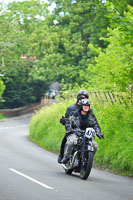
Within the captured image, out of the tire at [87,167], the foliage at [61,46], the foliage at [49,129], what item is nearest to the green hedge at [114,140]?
the foliage at [49,129]

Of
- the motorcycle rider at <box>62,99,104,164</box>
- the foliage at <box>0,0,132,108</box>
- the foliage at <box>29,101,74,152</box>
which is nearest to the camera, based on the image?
the motorcycle rider at <box>62,99,104,164</box>

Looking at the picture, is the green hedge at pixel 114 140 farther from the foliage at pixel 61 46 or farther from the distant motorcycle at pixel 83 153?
the foliage at pixel 61 46

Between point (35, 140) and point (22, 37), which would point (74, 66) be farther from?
point (35, 140)

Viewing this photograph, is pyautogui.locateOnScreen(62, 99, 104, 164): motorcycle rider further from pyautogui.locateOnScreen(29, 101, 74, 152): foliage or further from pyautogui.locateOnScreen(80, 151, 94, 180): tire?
pyautogui.locateOnScreen(29, 101, 74, 152): foliage

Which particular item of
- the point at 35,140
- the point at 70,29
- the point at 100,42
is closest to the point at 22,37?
the point at 70,29

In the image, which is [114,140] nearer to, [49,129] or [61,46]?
[49,129]

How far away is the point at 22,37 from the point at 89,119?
43.5 metres

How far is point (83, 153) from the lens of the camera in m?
10.5

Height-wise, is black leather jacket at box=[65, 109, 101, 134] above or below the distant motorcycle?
above

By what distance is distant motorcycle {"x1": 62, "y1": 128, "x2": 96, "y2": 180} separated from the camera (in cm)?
1028

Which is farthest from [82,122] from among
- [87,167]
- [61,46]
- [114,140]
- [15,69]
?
[15,69]

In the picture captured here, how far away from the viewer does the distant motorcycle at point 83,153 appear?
33.7 ft

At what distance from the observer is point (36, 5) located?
72188mm

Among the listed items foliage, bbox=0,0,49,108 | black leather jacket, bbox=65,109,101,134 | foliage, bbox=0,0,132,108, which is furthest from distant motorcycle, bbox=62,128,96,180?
foliage, bbox=0,0,49,108
